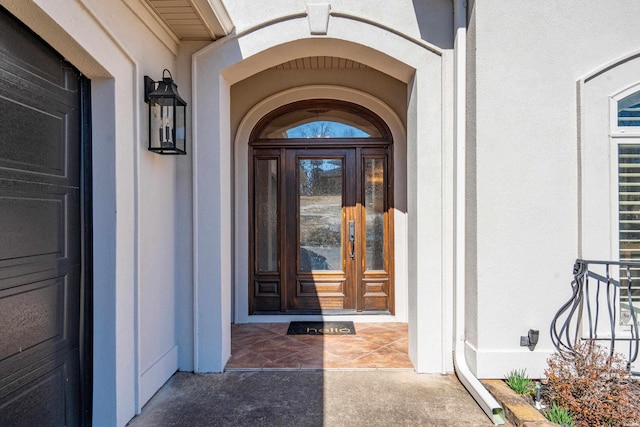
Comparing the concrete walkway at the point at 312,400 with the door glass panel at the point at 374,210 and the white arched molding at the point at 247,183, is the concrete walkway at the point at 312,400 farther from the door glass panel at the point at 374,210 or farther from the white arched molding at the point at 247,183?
the door glass panel at the point at 374,210

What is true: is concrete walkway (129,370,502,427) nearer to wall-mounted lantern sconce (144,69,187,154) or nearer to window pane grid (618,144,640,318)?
window pane grid (618,144,640,318)

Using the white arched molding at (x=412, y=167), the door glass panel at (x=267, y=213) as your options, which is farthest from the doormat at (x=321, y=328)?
the white arched molding at (x=412, y=167)

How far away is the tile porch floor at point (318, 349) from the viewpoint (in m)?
3.34

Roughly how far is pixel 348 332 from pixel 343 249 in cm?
106

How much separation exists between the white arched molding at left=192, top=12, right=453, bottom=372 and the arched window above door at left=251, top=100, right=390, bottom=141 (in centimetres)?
150

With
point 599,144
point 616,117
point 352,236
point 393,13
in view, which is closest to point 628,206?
point 599,144

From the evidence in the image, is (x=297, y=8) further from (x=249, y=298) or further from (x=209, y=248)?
(x=249, y=298)

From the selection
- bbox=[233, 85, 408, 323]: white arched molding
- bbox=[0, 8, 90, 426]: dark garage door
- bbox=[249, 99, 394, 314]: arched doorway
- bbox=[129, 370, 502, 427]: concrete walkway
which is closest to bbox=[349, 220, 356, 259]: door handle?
bbox=[249, 99, 394, 314]: arched doorway

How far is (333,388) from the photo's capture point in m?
2.91

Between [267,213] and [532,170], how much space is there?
304cm

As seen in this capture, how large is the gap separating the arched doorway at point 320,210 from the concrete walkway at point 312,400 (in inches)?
63.9

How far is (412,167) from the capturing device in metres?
3.31

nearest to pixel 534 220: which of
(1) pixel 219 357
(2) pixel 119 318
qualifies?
(1) pixel 219 357

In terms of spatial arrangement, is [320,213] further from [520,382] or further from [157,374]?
[520,382]
